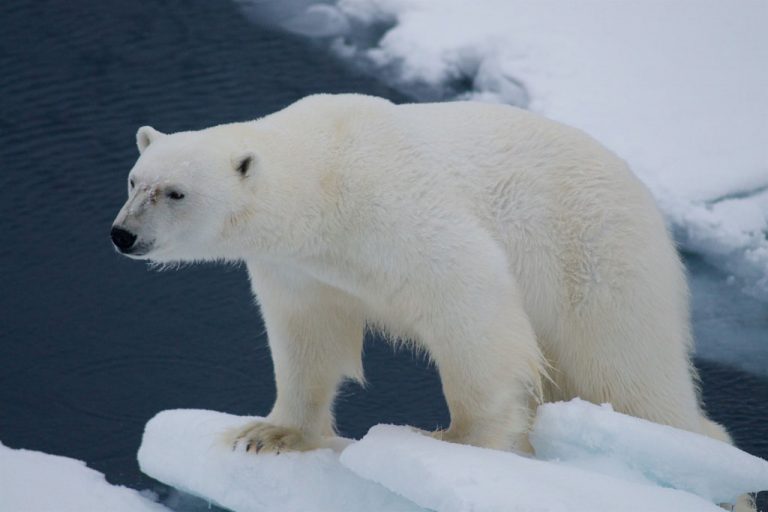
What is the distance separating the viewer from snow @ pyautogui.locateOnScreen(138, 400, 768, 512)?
345 centimetres

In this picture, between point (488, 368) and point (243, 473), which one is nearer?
point (488, 368)

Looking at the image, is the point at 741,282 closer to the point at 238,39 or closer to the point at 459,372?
the point at 459,372

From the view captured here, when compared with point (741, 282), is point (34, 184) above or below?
below

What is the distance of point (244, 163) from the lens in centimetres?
372

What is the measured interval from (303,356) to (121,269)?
2749 mm

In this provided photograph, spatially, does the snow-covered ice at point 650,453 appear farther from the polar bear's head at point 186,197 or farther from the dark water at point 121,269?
the dark water at point 121,269

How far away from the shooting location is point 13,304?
6418 millimetres

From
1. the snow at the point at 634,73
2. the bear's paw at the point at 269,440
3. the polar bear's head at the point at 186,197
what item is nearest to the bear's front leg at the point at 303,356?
the bear's paw at the point at 269,440

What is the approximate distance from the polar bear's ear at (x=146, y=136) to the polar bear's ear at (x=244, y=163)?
0.30 metres

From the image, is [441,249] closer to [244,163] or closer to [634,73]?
[244,163]

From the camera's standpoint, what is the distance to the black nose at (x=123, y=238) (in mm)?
3539

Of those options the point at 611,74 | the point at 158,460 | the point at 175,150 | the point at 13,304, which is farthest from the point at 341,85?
the point at 175,150

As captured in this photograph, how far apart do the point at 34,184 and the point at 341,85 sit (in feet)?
6.92

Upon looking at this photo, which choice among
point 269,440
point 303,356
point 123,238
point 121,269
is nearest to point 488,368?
point 303,356
